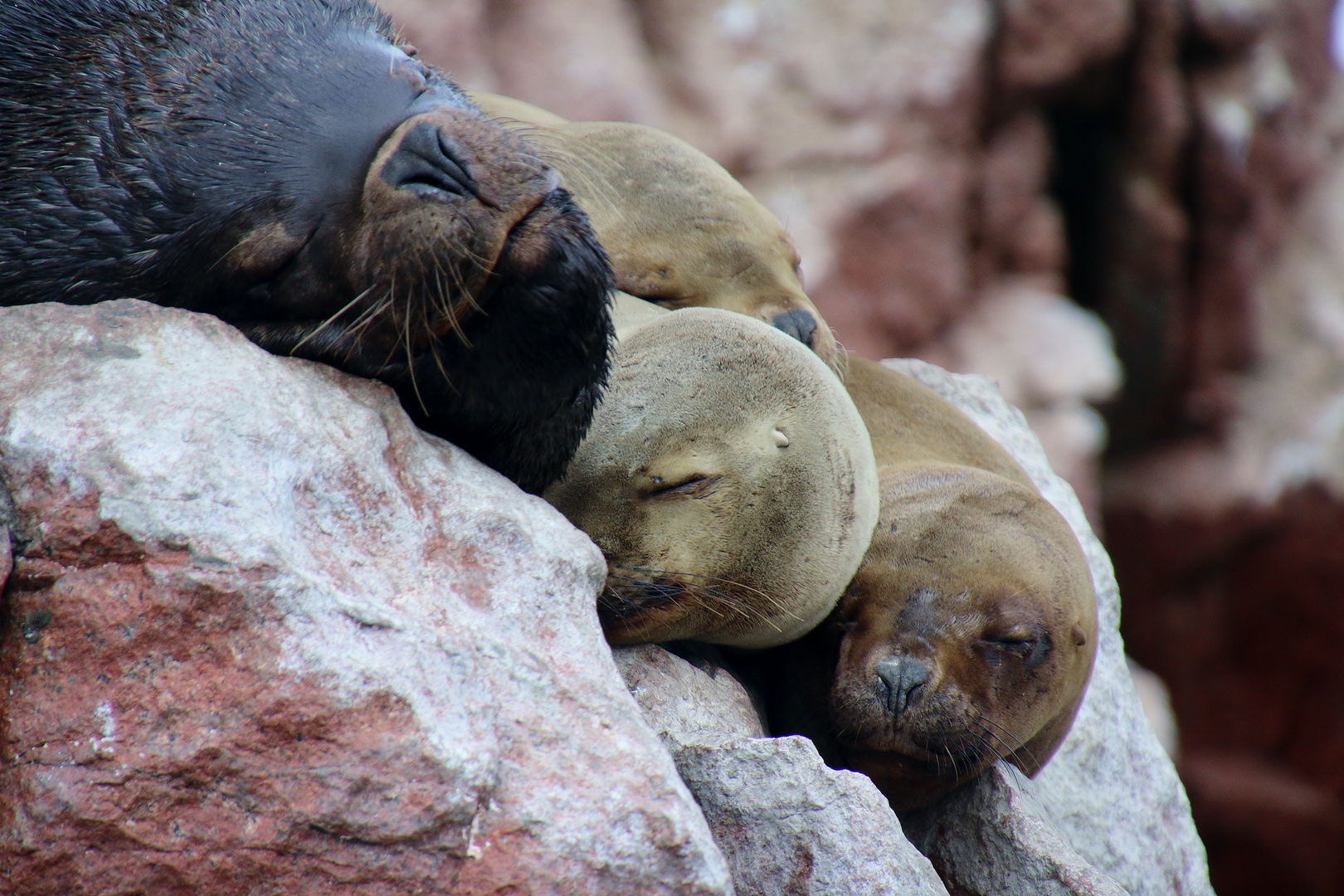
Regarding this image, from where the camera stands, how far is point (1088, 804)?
3.56 m

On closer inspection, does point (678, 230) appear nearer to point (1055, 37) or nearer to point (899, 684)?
point (899, 684)

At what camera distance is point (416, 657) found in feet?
5.87

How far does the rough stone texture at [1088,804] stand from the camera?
2.75m

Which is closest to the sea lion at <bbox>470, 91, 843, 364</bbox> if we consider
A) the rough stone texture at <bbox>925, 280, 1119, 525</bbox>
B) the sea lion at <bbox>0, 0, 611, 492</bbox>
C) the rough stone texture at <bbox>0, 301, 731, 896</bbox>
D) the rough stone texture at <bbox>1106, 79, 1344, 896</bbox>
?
the sea lion at <bbox>0, 0, 611, 492</bbox>

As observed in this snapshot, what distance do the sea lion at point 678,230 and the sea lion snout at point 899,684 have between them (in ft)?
3.47

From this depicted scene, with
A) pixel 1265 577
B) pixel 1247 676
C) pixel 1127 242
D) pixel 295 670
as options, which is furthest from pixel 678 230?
pixel 1247 676

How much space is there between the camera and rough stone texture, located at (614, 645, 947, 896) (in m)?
2.16

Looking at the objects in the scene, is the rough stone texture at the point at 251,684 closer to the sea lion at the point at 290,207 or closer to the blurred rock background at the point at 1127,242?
the sea lion at the point at 290,207

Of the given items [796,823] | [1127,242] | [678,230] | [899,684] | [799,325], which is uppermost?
[678,230]

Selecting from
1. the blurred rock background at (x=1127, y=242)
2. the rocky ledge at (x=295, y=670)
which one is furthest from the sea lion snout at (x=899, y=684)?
the blurred rock background at (x=1127, y=242)

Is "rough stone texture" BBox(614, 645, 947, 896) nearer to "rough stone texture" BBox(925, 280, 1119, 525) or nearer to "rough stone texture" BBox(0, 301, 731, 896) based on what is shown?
"rough stone texture" BBox(0, 301, 731, 896)

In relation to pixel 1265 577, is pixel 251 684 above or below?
above

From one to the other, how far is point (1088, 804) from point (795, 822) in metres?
1.73

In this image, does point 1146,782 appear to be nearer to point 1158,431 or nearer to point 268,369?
point 268,369
